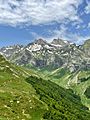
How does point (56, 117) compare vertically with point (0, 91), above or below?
below

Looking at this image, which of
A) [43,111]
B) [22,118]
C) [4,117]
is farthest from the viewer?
[43,111]

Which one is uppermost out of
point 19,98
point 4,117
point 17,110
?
point 19,98

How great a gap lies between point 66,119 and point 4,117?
2449 inches

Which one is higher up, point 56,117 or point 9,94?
point 9,94

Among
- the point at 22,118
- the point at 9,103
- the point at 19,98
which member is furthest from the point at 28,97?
the point at 22,118

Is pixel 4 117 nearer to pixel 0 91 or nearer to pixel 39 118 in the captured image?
pixel 39 118

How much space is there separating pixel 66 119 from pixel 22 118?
4922 centimetres

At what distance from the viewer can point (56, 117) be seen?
185 metres

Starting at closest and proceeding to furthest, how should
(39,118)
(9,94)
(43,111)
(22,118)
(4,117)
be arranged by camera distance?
1. (4,117)
2. (22,118)
3. (39,118)
4. (43,111)
5. (9,94)

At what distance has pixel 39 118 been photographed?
164m

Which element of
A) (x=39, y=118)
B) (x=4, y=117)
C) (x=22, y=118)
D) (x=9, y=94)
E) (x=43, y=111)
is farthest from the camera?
(x=9, y=94)

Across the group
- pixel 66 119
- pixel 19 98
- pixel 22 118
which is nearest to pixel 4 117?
pixel 22 118

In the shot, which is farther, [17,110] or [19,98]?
[19,98]

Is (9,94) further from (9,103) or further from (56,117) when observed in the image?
(56,117)
